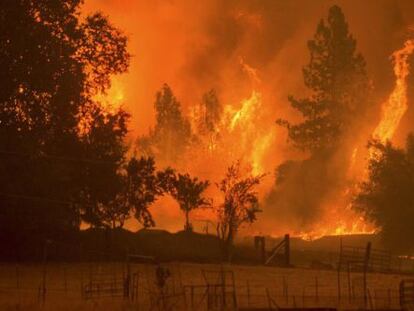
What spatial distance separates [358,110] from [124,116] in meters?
53.7

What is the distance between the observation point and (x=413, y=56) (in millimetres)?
93438

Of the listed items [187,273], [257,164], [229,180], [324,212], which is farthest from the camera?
[257,164]

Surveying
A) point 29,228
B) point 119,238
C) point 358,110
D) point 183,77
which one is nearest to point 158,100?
point 183,77

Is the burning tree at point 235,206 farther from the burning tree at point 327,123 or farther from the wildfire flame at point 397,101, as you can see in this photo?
the wildfire flame at point 397,101

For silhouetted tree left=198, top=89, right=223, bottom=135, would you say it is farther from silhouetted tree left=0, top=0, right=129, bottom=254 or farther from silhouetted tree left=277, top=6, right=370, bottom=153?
silhouetted tree left=0, top=0, right=129, bottom=254

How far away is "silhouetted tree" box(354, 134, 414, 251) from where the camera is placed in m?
65.7

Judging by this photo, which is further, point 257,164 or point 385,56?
point 257,164

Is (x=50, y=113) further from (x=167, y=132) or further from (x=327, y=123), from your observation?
(x=167, y=132)

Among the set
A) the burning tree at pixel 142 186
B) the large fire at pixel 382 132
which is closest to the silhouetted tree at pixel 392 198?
the large fire at pixel 382 132

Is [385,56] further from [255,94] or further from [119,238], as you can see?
[119,238]

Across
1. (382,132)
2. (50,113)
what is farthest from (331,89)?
(50,113)

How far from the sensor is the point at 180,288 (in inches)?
1313

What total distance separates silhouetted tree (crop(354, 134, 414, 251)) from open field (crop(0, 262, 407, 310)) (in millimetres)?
18025

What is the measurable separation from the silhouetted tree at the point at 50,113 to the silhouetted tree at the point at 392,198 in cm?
2969
